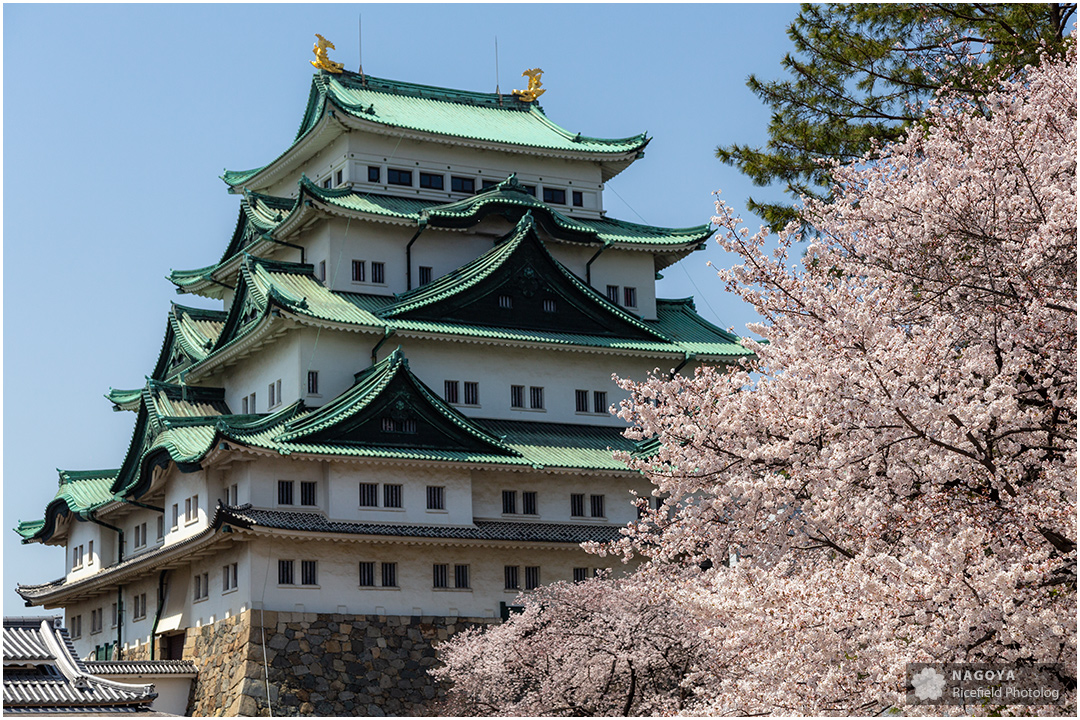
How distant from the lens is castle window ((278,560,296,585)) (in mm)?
35094

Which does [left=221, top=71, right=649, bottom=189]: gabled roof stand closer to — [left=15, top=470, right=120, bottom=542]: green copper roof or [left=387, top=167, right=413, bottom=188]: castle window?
[left=387, top=167, right=413, bottom=188]: castle window

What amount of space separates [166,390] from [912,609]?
1401 inches

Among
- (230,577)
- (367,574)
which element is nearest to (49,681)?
(230,577)

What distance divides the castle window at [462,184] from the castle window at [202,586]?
16.4 metres

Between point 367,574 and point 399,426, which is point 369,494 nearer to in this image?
point 399,426

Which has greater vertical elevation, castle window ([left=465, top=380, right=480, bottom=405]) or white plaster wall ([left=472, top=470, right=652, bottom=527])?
castle window ([left=465, top=380, right=480, bottom=405])

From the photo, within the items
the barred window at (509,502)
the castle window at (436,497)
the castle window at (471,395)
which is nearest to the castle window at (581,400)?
the castle window at (471,395)

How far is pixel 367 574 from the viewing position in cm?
3631

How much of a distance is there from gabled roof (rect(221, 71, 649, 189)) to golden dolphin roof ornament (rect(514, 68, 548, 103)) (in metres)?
0.24

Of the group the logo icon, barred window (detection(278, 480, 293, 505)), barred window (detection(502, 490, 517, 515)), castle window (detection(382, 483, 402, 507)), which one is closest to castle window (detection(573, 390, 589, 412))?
barred window (detection(502, 490, 517, 515))

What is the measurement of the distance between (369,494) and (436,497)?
2001 mm

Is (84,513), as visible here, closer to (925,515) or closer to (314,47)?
(314,47)

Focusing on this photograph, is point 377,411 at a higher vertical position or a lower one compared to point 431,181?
lower

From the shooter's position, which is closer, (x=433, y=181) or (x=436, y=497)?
(x=436, y=497)
